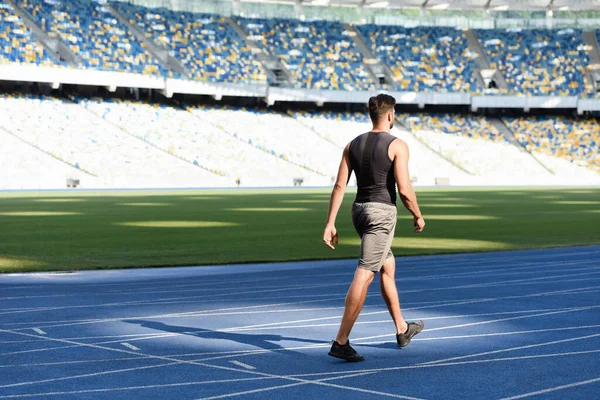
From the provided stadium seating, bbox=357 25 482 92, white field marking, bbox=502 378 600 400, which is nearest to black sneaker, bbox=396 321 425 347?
white field marking, bbox=502 378 600 400

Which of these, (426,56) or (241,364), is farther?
(426,56)

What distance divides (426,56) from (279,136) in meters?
20.5

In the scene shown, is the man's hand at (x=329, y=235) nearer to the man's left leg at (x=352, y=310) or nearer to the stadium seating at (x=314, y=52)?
the man's left leg at (x=352, y=310)

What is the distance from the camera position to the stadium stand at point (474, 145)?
2943 inches

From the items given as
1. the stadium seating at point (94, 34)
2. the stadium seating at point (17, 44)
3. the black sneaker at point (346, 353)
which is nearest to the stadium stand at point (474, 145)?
the stadium seating at point (94, 34)

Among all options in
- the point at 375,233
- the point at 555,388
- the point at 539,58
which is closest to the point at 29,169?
the point at 539,58

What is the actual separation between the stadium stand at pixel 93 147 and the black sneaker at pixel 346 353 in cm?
5078

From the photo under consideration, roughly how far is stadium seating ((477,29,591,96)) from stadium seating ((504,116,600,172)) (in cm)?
247

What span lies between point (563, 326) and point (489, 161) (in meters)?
67.7

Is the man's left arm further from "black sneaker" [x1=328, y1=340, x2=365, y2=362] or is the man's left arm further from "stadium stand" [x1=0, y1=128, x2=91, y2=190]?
"stadium stand" [x1=0, y1=128, x2=91, y2=190]

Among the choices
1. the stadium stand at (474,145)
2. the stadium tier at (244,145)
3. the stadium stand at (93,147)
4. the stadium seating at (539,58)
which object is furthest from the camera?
the stadium seating at (539,58)

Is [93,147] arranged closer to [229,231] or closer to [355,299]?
[229,231]

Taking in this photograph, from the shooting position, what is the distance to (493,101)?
3241 inches

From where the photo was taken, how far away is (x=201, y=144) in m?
65.2
